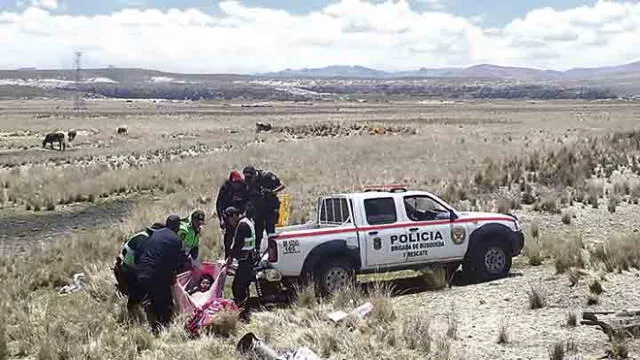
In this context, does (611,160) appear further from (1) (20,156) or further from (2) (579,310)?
(1) (20,156)

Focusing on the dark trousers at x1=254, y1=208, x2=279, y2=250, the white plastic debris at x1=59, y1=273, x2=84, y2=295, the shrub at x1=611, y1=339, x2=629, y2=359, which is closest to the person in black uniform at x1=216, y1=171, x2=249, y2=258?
the dark trousers at x1=254, y1=208, x2=279, y2=250

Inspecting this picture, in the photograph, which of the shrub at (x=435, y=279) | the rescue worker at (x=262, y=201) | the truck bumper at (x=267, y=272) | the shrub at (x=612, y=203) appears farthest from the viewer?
the shrub at (x=612, y=203)

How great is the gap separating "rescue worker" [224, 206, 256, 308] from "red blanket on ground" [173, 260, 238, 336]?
10.2 inches

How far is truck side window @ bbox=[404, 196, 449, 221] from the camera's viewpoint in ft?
45.1

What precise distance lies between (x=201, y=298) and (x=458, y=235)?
181 inches

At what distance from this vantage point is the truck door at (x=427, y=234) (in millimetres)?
13359

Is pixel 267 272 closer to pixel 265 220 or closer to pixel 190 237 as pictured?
pixel 265 220

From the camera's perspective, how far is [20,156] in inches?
1752

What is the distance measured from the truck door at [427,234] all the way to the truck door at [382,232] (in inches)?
7.0

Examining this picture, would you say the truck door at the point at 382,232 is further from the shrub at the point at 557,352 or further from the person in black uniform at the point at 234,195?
the shrub at the point at 557,352

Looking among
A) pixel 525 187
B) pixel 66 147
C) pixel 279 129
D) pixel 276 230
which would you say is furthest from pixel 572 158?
pixel 279 129

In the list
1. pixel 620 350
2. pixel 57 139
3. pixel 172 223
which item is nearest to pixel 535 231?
pixel 620 350

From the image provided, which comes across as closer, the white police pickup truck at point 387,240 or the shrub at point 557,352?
the shrub at point 557,352

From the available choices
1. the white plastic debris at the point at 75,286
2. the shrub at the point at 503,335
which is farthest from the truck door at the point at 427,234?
the white plastic debris at the point at 75,286
